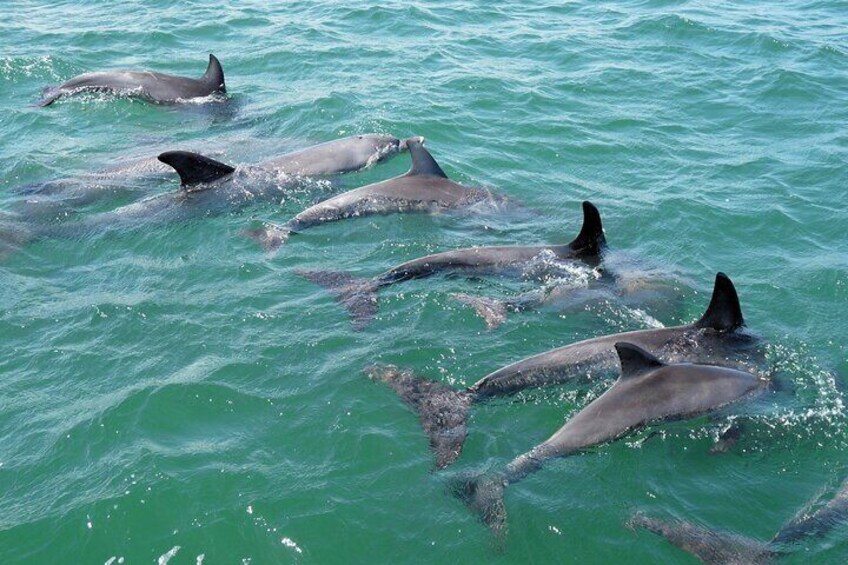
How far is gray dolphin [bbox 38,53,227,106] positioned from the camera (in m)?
18.7

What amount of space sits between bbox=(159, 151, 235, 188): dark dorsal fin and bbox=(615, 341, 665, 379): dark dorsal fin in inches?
318

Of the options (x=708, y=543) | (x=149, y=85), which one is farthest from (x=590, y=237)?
(x=149, y=85)

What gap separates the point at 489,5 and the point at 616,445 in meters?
19.0

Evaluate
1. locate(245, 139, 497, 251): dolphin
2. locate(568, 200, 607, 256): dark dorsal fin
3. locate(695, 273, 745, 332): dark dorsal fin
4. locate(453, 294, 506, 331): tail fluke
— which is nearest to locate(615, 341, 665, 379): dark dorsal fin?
locate(695, 273, 745, 332): dark dorsal fin

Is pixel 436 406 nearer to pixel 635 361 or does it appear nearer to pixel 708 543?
pixel 635 361

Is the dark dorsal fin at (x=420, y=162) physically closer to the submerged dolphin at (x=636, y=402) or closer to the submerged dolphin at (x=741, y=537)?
the submerged dolphin at (x=636, y=402)

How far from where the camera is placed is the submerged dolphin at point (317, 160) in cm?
1432

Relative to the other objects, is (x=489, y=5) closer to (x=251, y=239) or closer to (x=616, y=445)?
(x=251, y=239)

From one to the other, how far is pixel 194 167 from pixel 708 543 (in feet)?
32.6

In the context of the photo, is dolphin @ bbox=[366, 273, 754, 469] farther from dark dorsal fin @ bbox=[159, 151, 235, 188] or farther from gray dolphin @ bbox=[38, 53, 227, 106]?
gray dolphin @ bbox=[38, 53, 227, 106]

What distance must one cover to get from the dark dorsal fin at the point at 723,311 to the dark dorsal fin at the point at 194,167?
813cm

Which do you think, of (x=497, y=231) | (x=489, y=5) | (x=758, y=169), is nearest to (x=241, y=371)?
(x=497, y=231)

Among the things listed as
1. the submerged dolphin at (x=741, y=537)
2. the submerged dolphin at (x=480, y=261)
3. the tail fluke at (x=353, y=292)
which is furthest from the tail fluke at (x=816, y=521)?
the tail fluke at (x=353, y=292)

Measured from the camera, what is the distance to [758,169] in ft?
52.3
